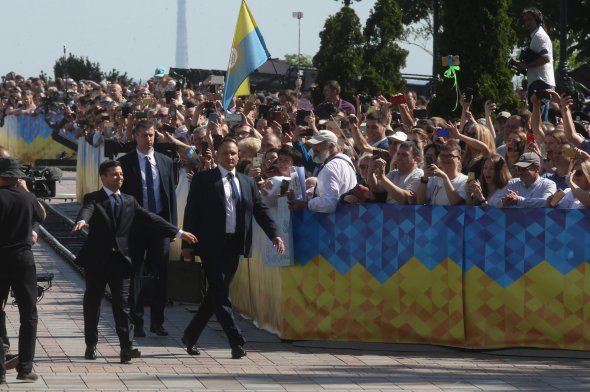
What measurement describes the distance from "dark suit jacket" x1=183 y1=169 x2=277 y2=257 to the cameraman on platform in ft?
15.1

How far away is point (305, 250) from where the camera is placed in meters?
14.8

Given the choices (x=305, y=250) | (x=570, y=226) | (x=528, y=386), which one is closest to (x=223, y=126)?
(x=305, y=250)

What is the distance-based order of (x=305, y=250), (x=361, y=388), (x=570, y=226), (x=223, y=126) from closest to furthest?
(x=361, y=388) → (x=570, y=226) → (x=305, y=250) → (x=223, y=126)

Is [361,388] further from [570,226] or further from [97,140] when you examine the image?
[97,140]

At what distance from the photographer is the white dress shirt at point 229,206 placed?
1423 cm

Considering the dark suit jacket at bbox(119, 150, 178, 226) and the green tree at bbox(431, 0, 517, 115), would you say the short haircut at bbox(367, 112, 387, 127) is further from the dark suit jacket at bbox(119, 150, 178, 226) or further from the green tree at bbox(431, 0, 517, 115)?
the green tree at bbox(431, 0, 517, 115)

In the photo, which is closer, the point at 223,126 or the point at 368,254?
the point at 368,254

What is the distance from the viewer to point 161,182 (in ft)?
51.9

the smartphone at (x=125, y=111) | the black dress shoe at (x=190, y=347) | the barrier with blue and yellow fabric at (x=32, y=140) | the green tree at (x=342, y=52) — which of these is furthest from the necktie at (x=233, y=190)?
the barrier with blue and yellow fabric at (x=32, y=140)

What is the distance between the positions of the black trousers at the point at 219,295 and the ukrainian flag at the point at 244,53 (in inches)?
305

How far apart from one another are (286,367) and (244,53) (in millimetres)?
9226

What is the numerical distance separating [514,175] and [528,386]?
295 centimetres

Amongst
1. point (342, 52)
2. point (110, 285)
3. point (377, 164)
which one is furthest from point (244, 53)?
point (342, 52)

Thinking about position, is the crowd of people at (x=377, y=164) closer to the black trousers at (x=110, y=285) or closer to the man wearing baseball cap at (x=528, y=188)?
the man wearing baseball cap at (x=528, y=188)
